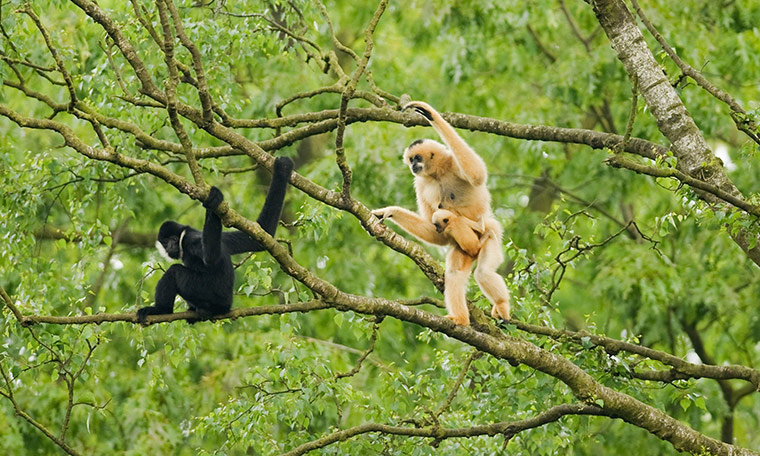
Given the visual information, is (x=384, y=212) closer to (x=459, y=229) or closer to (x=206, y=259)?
(x=459, y=229)

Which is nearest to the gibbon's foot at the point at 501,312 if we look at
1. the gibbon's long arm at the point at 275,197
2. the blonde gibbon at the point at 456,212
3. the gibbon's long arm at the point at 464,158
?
the blonde gibbon at the point at 456,212

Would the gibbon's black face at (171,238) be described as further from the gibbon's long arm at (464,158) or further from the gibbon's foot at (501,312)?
the gibbon's foot at (501,312)

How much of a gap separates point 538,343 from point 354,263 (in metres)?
7.46

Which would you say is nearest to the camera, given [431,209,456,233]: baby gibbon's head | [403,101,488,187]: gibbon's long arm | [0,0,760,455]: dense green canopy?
[0,0,760,455]: dense green canopy

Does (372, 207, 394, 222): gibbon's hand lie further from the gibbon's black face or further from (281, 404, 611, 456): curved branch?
the gibbon's black face

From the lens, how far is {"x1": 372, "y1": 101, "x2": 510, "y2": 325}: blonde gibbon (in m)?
7.61

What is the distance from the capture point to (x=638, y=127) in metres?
13.4

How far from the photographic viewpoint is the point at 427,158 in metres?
8.44

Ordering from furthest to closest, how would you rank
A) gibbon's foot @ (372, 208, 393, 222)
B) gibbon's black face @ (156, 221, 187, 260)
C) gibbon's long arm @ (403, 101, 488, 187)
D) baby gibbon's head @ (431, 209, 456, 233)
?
gibbon's black face @ (156, 221, 187, 260)
baby gibbon's head @ (431, 209, 456, 233)
gibbon's foot @ (372, 208, 393, 222)
gibbon's long arm @ (403, 101, 488, 187)

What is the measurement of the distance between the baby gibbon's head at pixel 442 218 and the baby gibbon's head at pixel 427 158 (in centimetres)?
54

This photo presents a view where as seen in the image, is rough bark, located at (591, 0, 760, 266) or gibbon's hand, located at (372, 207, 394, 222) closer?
rough bark, located at (591, 0, 760, 266)

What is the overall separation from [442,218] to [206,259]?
1.96 metres

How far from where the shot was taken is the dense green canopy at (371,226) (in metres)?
6.98

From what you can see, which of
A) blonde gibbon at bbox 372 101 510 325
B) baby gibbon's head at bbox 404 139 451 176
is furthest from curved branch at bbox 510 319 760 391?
baby gibbon's head at bbox 404 139 451 176
